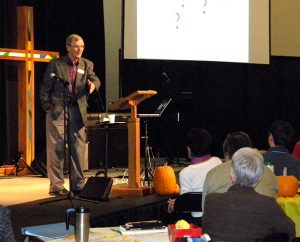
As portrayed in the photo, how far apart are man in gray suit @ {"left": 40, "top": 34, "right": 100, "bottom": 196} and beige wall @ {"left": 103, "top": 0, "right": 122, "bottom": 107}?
3759 millimetres

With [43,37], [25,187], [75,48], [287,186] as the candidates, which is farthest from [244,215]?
[43,37]

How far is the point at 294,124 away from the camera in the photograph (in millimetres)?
10328

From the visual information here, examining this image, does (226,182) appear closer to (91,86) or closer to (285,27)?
(91,86)

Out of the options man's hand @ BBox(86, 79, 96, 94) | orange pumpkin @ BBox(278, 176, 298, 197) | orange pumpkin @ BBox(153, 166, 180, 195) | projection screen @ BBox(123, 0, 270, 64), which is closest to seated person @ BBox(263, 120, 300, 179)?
orange pumpkin @ BBox(278, 176, 298, 197)

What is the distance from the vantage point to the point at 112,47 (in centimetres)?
956

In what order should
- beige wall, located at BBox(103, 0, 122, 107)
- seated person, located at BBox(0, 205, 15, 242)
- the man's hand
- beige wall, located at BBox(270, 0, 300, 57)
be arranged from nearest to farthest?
seated person, located at BBox(0, 205, 15, 242), the man's hand, beige wall, located at BBox(103, 0, 122, 107), beige wall, located at BBox(270, 0, 300, 57)

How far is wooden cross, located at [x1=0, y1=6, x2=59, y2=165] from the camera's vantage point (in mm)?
7906

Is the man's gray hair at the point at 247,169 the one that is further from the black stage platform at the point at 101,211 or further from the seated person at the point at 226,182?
the black stage platform at the point at 101,211

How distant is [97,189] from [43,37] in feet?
13.0

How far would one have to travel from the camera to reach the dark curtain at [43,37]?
8.32m

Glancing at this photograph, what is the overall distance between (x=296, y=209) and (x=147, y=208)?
5.81ft

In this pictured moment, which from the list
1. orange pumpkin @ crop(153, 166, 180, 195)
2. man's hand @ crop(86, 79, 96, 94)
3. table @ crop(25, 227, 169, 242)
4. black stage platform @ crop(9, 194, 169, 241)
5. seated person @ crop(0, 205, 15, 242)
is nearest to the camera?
seated person @ crop(0, 205, 15, 242)

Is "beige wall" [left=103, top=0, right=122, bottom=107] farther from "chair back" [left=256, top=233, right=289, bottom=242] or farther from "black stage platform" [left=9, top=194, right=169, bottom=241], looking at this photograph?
"chair back" [left=256, top=233, right=289, bottom=242]

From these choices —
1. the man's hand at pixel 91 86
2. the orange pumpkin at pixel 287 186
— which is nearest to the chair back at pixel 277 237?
the orange pumpkin at pixel 287 186
